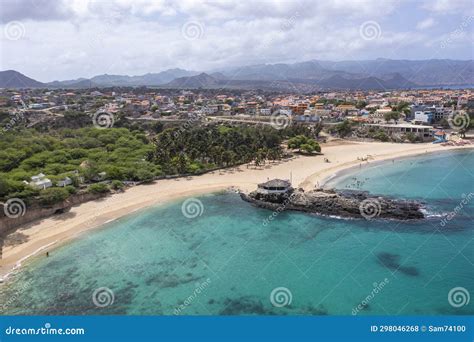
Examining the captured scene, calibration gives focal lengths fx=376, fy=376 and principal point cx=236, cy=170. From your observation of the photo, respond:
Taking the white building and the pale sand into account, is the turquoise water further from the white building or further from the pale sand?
the white building

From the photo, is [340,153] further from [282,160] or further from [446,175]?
[446,175]

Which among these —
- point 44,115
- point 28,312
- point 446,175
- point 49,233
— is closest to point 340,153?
point 446,175

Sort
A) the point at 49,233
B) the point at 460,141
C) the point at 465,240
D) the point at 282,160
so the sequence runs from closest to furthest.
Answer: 1. the point at 465,240
2. the point at 49,233
3. the point at 282,160
4. the point at 460,141

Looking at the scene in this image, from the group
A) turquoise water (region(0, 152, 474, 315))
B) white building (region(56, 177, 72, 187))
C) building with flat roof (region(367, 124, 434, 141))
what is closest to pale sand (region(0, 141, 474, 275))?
turquoise water (region(0, 152, 474, 315))

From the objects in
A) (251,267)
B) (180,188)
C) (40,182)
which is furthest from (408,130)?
(40,182)

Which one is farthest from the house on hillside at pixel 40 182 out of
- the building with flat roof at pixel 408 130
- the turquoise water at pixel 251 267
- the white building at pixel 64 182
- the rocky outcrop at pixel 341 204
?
the building with flat roof at pixel 408 130

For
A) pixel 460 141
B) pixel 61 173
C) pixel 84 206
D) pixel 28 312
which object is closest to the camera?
pixel 28 312
